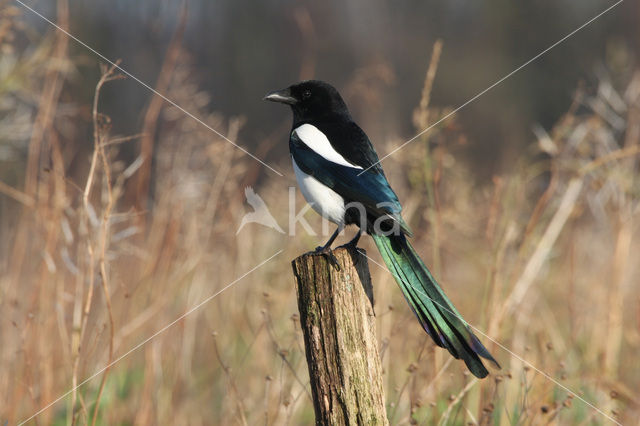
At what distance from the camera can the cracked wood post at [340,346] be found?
185cm

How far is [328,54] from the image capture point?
1616 cm

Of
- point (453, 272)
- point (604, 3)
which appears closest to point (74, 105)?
point (453, 272)

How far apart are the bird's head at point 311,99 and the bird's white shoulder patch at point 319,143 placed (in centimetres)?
16

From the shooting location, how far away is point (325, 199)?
2.45 metres

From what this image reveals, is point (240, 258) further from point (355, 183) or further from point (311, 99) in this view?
point (355, 183)

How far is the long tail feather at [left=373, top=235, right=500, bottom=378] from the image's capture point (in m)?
1.92

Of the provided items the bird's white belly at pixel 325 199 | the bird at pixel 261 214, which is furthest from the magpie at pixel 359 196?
the bird at pixel 261 214

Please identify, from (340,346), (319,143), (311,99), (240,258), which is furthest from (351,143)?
(240,258)

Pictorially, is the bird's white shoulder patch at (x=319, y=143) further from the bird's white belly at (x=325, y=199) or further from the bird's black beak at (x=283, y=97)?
the bird's black beak at (x=283, y=97)

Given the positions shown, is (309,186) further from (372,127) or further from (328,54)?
(328,54)

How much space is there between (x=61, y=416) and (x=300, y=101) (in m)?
1.74

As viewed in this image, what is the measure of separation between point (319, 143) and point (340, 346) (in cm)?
88

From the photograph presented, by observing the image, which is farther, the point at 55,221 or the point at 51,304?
the point at 51,304

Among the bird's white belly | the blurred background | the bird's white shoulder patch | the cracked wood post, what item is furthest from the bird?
the cracked wood post
